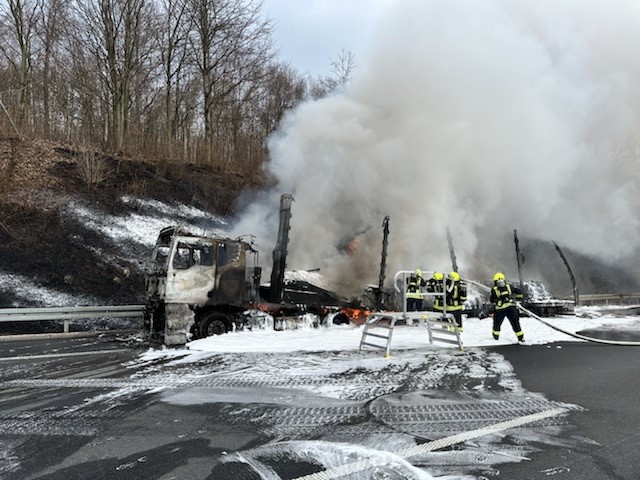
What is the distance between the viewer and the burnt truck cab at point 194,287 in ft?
28.8

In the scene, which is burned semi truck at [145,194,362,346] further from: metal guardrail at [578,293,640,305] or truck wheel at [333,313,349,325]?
metal guardrail at [578,293,640,305]

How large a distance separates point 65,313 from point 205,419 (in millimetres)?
8559

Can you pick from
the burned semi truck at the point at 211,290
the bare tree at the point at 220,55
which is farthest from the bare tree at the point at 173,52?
the burned semi truck at the point at 211,290

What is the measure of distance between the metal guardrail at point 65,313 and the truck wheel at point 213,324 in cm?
242

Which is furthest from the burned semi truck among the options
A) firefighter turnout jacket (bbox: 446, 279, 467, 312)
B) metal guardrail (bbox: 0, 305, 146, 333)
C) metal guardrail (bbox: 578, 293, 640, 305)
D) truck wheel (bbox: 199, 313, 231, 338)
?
metal guardrail (bbox: 578, 293, 640, 305)

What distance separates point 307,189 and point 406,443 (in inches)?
441

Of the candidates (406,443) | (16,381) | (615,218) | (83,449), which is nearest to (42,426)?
(83,449)

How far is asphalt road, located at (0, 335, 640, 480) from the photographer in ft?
10.1

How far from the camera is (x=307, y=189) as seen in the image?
14188mm

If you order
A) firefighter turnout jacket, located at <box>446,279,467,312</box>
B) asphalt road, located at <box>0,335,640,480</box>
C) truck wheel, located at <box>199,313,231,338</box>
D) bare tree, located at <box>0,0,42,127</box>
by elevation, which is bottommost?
asphalt road, located at <box>0,335,640,480</box>

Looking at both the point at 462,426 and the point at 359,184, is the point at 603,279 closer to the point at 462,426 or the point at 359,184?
the point at 359,184

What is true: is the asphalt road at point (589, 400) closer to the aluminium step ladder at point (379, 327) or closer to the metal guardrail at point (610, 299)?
the aluminium step ladder at point (379, 327)

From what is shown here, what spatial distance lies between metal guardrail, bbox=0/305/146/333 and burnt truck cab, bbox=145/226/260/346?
1.86 m

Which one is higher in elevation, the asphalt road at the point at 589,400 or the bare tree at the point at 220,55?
the bare tree at the point at 220,55
